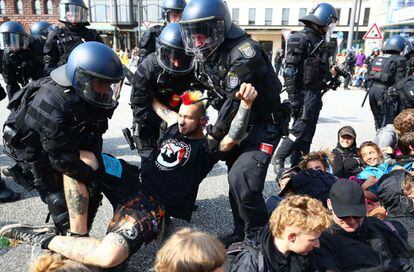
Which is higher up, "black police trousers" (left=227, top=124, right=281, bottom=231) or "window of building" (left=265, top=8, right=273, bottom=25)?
Result: "window of building" (left=265, top=8, right=273, bottom=25)

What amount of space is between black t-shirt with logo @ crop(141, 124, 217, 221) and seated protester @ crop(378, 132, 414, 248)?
4.14 ft

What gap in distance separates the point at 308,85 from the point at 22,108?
2867 millimetres

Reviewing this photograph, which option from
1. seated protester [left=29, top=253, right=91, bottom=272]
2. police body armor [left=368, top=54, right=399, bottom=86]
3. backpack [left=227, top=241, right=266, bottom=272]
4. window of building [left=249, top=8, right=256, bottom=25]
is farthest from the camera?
window of building [left=249, top=8, right=256, bottom=25]

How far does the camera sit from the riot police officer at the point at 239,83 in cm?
213

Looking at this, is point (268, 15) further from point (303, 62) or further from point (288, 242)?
point (288, 242)

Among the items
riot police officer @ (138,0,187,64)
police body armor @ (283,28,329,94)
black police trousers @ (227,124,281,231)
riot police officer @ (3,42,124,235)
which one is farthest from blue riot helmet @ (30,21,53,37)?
black police trousers @ (227,124,281,231)

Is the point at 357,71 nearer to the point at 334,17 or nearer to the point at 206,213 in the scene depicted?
the point at 334,17

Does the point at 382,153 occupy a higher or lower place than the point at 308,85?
lower

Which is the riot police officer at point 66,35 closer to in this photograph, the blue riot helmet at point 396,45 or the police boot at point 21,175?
the police boot at point 21,175

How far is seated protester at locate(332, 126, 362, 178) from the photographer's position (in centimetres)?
332

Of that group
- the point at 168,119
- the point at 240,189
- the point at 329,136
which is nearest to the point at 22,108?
the point at 168,119

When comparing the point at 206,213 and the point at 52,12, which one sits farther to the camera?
the point at 52,12

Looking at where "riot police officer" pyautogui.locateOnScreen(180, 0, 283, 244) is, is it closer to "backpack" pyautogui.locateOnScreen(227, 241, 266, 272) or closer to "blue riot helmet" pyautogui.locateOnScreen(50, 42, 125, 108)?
"backpack" pyautogui.locateOnScreen(227, 241, 266, 272)

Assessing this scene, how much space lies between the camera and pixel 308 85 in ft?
12.8
